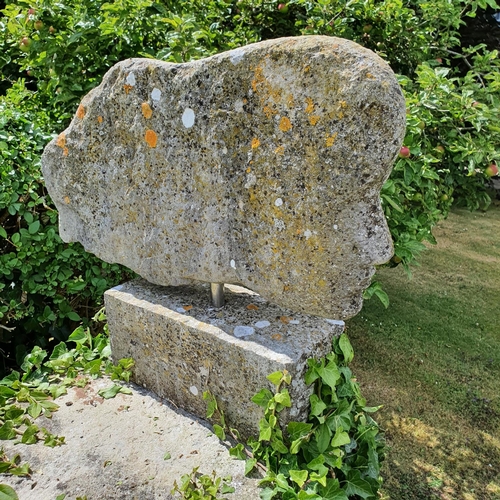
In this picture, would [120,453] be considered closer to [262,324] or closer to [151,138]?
[262,324]

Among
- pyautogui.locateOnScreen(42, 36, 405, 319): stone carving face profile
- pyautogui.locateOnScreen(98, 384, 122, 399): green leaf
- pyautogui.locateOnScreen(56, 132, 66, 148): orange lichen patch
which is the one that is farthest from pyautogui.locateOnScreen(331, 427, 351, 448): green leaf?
pyautogui.locateOnScreen(56, 132, 66, 148): orange lichen patch

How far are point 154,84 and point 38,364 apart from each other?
1.37 metres

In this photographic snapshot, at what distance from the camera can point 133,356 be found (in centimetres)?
202

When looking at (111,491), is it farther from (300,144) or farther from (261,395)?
(300,144)

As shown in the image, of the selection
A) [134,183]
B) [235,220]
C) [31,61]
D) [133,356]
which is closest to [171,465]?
[133,356]

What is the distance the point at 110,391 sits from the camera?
1.98 meters

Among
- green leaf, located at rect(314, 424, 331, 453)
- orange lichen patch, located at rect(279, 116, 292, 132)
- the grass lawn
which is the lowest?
the grass lawn

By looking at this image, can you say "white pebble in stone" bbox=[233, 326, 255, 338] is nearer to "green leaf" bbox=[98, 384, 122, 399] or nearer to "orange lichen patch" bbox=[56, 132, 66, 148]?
"green leaf" bbox=[98, 384, 122, 399]

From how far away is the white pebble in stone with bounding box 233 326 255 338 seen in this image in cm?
170

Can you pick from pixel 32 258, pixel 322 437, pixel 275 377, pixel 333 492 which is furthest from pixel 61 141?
pixel 333 492

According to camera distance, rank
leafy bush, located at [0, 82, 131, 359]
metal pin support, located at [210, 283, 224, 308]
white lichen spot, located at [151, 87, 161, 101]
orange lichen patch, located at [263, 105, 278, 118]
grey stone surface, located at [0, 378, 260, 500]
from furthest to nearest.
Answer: leafy bush, located at [0, 82, 131, 359]
metal pin support, located at [210, 283, 224, 308]
white lichen spot, located at [151, 87, 161, 101]
grey stone surface, located at [0, 378, 260, 500]
orange lichen patch, located at [263, 105, 278, 118]

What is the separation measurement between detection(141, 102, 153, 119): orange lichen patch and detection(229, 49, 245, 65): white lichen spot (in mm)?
381

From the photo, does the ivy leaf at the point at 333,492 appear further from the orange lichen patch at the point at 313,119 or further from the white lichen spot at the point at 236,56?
the white lichen spot at the point at 236,56

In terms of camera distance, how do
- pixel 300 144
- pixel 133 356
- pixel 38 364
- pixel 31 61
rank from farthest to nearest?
pixel 31 61, pixel 38 364, pixel 133 356, pixel 300 144
